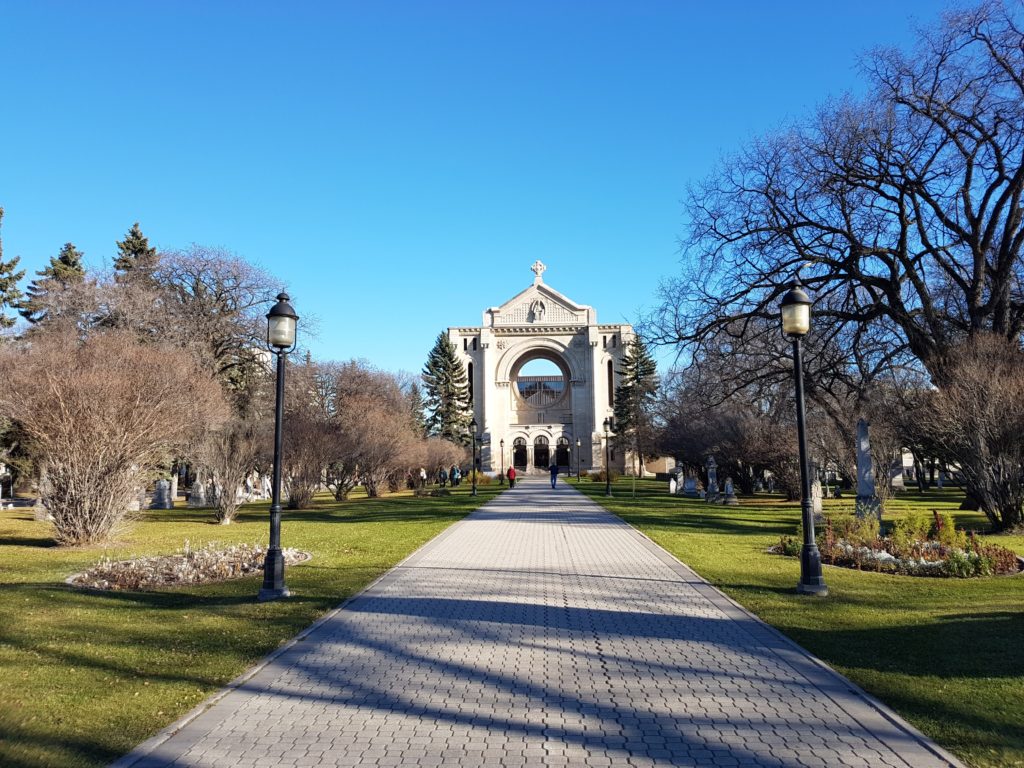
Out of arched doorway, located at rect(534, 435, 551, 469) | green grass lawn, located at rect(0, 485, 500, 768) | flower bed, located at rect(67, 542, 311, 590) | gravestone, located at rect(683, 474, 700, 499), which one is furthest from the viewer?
arched doorway, located at rect(534, 435, 551, 469)

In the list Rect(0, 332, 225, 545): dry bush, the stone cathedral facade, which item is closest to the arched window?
the stone cathedral facade

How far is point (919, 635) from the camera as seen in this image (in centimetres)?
688

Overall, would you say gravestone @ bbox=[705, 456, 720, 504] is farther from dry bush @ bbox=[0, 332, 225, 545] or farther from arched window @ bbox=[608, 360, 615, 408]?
arched window @ bbox=[608, 360, 615, 408]

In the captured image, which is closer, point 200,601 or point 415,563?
point 200,601

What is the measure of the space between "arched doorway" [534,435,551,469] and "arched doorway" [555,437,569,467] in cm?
109

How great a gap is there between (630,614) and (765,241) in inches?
518

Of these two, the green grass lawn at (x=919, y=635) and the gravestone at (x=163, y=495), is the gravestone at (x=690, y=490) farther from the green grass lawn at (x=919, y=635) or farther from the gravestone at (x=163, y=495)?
the gravestone at (x=163, y=495)

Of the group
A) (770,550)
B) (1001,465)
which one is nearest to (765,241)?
(1001,465)

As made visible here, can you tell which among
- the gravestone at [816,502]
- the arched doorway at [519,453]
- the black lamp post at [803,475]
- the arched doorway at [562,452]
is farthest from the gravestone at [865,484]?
the arched doorway at [519,453]

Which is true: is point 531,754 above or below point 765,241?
below

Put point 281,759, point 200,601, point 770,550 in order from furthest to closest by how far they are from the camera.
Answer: point 770,550
point 200,601
point 281,759

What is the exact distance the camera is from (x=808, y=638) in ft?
22.7

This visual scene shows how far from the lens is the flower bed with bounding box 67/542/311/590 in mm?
9867

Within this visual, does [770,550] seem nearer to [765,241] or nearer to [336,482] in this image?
[765,241]
